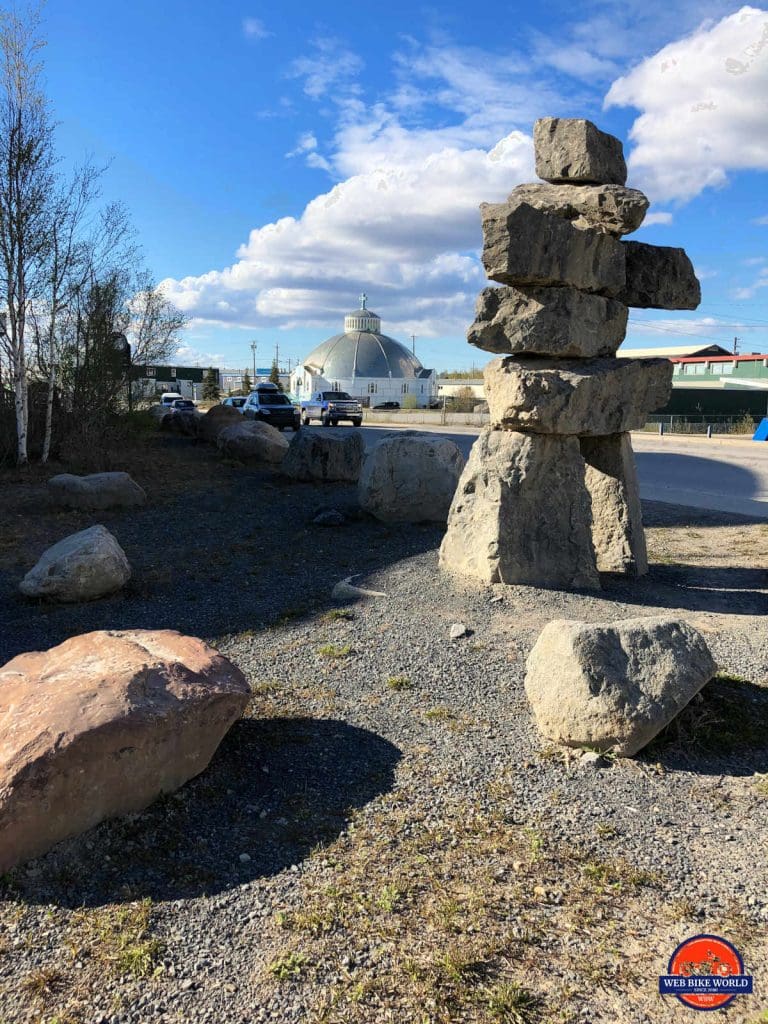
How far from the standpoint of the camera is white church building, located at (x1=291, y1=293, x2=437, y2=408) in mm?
63969

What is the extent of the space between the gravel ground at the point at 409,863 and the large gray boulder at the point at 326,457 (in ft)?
24.3

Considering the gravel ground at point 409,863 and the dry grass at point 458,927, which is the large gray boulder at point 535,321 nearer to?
the gravel ground at point 409,863

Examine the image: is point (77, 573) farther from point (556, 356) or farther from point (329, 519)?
point (556, 356)

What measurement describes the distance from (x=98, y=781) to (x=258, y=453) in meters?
12.8

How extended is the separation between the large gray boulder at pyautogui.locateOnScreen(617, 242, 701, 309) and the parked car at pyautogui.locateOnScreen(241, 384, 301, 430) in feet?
72.0

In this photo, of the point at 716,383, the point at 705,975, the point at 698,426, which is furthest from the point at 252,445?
the point at 716,383

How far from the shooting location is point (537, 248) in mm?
6043

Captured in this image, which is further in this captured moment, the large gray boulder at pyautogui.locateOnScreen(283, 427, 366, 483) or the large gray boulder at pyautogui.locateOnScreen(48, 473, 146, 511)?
the large gray boulder at pyautogui.locateOnScreen(283, 427, 366, 483)

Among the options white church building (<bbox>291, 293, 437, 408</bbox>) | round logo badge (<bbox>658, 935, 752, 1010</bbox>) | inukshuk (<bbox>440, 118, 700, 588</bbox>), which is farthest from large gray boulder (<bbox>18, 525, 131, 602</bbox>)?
white church building (<bbox>291, 293, 437, 408</bbox>)

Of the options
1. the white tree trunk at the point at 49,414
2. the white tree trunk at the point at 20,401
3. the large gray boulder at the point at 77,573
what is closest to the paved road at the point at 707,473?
the large gray boulder at the point at 77,573

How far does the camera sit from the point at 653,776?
3764mm

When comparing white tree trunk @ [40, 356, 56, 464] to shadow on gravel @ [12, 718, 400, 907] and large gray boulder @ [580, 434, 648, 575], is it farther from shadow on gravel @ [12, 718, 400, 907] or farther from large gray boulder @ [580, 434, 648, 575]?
shadow on gravel @ [12, 718, 400, 907]

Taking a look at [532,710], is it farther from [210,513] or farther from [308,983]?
[210,513]

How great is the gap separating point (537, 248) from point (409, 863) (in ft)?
15.6
